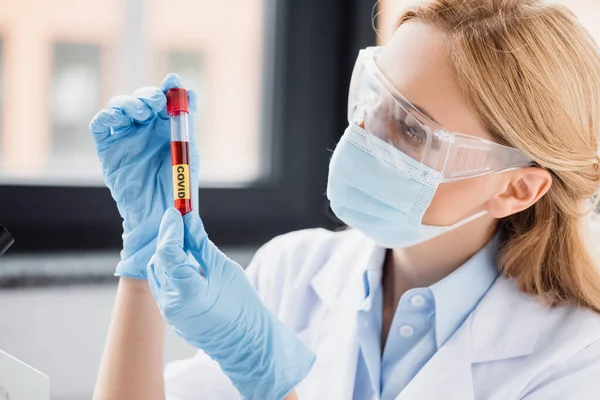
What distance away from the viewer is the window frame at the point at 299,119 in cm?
201

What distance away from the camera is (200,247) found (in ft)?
3.28

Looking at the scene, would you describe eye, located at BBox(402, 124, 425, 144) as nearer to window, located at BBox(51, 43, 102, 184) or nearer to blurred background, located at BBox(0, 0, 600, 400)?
blurred background, located at BBox(0, 0, 600, 400)

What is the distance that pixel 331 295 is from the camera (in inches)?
56.1

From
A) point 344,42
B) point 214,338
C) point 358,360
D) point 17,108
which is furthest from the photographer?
point 344,42

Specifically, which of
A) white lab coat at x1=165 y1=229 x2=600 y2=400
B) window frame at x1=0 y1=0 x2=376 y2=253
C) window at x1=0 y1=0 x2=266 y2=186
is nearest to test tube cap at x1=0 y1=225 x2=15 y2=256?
white lab coat at x1=165 y1=229 x2=600 y2=400

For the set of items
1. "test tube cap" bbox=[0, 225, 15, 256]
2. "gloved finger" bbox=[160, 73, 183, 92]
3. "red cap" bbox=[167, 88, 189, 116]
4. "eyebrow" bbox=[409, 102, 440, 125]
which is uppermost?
"gloved finger" bbox=[160, 73, 183, 92]

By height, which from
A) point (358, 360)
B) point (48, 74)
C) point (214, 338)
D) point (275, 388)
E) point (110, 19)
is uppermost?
point (110, 19)

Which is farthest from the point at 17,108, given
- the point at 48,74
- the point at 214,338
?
the point at 214,338

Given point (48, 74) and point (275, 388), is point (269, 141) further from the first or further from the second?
point (275, 388)

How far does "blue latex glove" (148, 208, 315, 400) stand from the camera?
94 centimetres

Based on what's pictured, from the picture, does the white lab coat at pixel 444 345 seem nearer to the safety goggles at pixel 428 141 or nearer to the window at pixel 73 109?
the safety goggles at pixel 428 141

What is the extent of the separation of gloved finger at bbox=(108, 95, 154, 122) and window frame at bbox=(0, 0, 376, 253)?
33.2 inches

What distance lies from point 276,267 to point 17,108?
86 cm

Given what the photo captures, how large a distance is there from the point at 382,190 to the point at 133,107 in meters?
0.48
